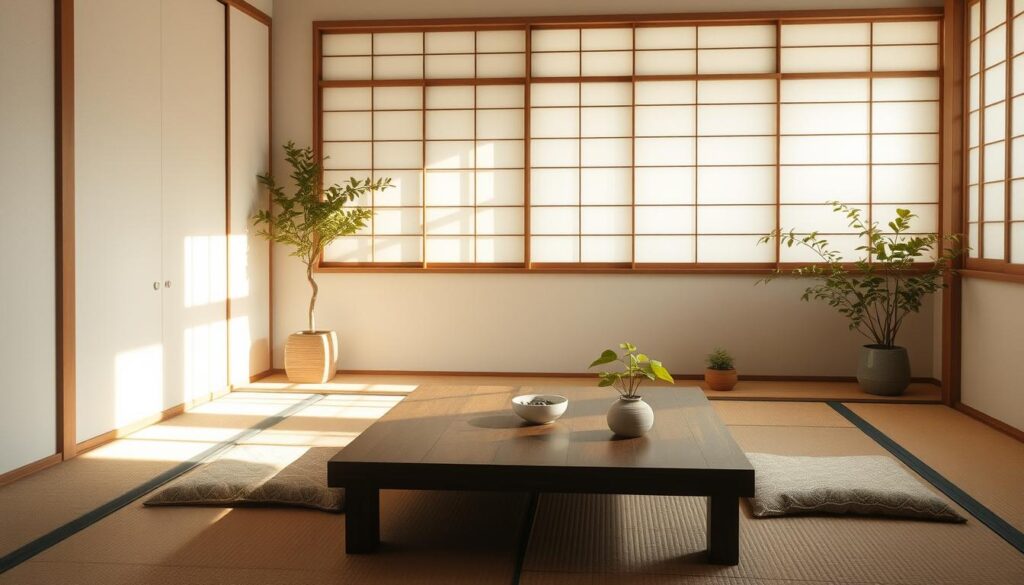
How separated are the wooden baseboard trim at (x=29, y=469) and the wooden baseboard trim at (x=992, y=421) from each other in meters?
4.78

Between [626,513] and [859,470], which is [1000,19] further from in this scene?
[626,513]

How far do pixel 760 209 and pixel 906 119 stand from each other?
1.22 metres

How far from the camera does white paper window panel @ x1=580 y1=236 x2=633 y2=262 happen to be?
21.7ft

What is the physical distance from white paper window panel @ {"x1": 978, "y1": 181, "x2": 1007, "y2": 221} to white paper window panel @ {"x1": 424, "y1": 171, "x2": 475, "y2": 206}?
11.4 feet

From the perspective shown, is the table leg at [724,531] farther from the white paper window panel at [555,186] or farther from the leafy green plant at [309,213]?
the leafy green plant at [309,213]

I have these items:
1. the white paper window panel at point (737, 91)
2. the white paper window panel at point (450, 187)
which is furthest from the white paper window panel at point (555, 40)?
the white paper window panel at point (450, 187)

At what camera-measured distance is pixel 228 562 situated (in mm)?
2834

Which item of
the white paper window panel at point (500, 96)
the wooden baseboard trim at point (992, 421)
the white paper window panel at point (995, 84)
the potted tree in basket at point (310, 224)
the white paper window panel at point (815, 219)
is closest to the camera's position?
the wooden baseboard trim at point (992, 421)

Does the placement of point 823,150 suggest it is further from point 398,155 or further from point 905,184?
point 398,155

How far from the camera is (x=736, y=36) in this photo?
6.45 m

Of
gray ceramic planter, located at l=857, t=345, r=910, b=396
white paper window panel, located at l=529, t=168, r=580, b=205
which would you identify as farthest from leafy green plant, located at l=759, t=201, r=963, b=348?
white paper window panel, located at l=529, t=168, r=580, b=205

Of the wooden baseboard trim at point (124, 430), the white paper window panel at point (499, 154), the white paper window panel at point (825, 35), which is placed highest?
the white paper window panel at point (825, 35)

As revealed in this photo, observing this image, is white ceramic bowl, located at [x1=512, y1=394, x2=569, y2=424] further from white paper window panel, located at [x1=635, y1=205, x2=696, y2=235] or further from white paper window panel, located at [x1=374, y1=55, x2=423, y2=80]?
white paper window panel, located at [x1=374, y1=55, x2=423, y2=80]

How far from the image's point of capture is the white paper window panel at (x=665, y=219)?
21.4ft
